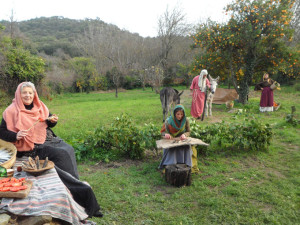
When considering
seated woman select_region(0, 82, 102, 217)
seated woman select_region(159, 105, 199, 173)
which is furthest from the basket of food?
seated woman select_region(159, 105, 199, 173)

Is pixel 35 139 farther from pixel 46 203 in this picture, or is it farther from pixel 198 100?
pixel 198 100

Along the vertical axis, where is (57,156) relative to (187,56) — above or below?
below

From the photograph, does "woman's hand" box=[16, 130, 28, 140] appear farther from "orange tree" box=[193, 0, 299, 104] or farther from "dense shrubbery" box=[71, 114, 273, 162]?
"orange tree" box=[193, 0, 299, 104]

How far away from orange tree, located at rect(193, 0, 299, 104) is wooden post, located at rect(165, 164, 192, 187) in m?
8.89

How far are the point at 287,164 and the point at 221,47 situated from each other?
28.1 feet

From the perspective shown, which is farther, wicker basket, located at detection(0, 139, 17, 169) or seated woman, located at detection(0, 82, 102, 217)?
seated woman, located at detection(0, 82, 102, 217)

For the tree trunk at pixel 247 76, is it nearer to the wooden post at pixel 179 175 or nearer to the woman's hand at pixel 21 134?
the wooden post at pixel 179 175

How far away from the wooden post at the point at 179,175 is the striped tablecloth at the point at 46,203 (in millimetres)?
1800

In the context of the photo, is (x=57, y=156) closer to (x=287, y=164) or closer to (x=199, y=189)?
(x=199, y=189)

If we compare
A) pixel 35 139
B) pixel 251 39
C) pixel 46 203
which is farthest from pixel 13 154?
pixel 251 39

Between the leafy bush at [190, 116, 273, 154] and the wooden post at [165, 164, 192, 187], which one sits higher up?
the leafy bush at [190, 116, 273, 154]

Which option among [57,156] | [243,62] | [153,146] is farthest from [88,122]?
[243,62]

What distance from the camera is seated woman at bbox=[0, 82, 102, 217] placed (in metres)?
3.19

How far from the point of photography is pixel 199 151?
576cm
